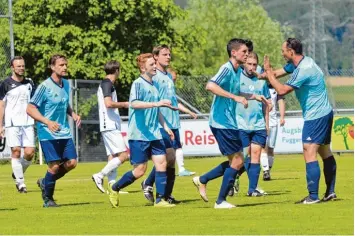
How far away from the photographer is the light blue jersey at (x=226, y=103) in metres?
17.5

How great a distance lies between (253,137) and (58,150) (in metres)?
3.37

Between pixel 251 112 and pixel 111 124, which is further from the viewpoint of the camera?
pixel 111 124

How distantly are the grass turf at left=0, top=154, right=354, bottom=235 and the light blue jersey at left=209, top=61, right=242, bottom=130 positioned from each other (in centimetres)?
115

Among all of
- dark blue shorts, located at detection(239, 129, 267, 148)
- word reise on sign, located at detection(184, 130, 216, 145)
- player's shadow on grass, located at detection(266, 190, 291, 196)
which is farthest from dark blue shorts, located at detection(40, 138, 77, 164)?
word reise on sign, located at detection(184, 130, 216, 145)

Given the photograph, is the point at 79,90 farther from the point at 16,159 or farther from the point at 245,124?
the point at 245,124

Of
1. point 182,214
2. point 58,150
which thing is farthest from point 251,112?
point 182,214

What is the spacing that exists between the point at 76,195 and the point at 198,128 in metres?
17.7

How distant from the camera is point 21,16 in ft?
173

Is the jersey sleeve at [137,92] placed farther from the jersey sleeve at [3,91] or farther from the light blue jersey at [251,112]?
the jersey sleeve at [3,91]

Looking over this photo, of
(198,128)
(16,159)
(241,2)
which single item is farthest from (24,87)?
(241,2)

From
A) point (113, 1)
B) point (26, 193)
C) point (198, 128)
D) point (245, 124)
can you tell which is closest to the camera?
point (245, 124)

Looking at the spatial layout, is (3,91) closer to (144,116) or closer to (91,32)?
(144,116)

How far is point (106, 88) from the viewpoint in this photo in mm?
21859

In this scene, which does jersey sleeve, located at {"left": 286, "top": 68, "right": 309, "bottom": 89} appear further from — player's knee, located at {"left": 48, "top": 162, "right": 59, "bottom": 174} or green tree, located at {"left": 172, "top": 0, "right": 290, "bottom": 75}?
green tree, located at {"left": 172, "top": 0, "right": 290, "bottom": 75}
